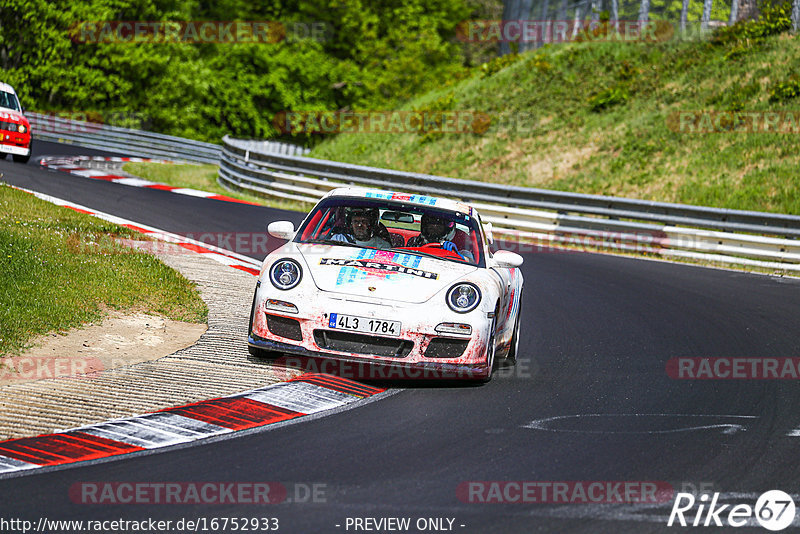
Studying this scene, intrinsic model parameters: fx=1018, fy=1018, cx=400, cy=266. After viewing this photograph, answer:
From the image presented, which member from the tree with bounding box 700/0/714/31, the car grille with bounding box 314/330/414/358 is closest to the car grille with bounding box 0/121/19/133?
the car grille with bounding box 314/330/414/358

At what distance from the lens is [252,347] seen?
750cm

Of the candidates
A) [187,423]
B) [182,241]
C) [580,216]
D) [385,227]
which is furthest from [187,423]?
[580,216]

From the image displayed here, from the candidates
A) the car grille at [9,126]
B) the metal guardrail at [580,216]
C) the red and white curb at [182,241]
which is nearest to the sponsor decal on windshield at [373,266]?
the red and white curb at [182,241]

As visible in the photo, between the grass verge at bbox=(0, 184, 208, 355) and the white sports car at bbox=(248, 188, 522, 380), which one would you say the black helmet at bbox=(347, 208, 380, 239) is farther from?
the grass verge at bbox=(0, 184, 208, 355)

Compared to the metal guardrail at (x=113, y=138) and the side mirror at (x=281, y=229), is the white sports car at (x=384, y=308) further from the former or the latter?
the metal guardrail at (x=113, y=138)

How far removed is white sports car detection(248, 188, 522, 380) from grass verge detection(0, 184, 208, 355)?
1.72 m

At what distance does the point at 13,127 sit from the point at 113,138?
44.2ft

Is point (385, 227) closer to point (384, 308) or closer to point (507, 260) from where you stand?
point (507, 260)

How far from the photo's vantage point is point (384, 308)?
7031 mm

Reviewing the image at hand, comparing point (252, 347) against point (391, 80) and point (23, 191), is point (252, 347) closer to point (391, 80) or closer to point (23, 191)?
point (23, 191)

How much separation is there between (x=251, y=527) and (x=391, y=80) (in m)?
44.6

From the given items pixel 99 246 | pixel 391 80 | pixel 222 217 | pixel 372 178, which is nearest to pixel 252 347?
pixel 99 246

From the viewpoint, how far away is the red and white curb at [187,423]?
17.0 ft

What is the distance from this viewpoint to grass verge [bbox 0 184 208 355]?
802 centimetres
